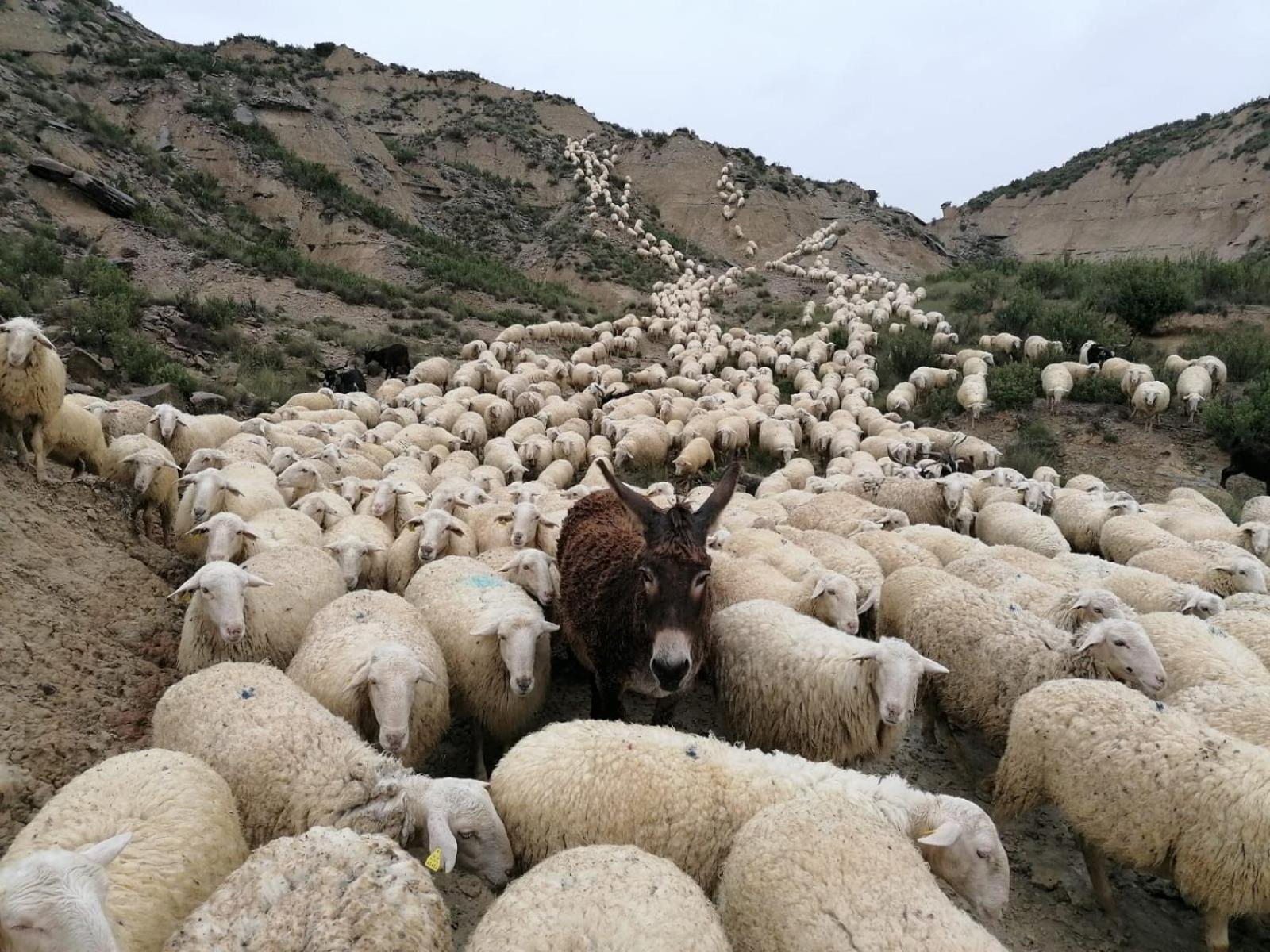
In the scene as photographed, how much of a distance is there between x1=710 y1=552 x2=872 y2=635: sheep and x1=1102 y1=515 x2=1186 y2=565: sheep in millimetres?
4112

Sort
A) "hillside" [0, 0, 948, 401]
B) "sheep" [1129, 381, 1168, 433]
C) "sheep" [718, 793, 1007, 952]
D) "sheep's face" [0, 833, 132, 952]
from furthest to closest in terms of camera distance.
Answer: "hillside" [0, 0, 948, 401] < "sheep" [1129, 381, 1168, 433] < "sheep" [718, 793, 1007, 952] < "sheep's face" [0, 833, 132, 952]

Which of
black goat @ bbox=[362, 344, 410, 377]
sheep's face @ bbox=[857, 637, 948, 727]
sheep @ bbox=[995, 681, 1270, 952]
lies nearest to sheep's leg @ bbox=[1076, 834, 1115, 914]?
sheep @ bbox=[995, 681, 1270, 952]

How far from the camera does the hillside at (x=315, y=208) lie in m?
17.5

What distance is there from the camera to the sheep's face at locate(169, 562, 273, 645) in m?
4.43

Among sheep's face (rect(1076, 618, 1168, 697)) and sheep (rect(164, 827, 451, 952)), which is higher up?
sheep's face (rect(1076, 618, 1168, 697))

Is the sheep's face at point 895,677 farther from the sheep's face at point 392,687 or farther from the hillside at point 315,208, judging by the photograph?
the hillside at point 315,208

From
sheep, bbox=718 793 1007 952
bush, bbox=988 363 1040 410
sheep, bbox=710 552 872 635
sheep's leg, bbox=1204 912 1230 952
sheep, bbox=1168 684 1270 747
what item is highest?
bush, bbox=988 363 1040 410

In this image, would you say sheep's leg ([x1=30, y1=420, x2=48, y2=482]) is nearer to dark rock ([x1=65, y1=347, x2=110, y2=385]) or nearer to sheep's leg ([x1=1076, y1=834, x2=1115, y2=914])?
dark rock ([x1=65, y1=347, x2=110, y2=385])

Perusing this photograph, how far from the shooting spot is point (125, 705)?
14.3 feet

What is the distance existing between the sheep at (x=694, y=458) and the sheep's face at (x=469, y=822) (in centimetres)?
972

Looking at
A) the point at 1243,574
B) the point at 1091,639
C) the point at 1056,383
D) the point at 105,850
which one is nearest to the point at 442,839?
the point at 105,850

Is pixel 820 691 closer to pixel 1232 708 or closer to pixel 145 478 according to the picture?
pixel 1232 708

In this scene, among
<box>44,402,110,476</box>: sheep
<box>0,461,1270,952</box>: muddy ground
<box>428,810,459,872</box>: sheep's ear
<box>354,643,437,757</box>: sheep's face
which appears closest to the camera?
<box>428,810,459,872</box>: sheep's ear

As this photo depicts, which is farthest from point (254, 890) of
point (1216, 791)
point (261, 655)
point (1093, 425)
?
point (1093, 425)
